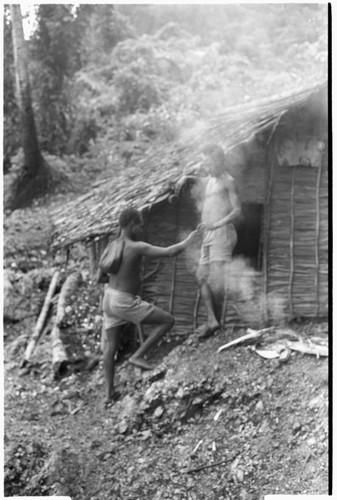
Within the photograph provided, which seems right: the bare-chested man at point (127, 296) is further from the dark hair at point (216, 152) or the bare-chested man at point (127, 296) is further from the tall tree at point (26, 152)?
the tall tree at point (26, 152)

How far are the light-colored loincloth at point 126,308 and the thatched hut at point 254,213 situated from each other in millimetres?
81

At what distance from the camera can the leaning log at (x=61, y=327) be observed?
409cm

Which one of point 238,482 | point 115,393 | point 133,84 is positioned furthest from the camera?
point 133,84

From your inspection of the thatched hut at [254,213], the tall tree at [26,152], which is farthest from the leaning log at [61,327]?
the tall tree at [26,152]

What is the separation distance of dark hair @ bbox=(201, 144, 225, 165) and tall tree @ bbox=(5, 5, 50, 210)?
108 cm

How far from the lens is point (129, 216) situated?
13.0 feet

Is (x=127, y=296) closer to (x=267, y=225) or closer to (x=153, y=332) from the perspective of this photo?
(x=153, y=332)

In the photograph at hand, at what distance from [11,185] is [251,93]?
164 centimetres

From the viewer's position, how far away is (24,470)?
388 centimetres

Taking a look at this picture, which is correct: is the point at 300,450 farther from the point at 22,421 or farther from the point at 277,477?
the point at 22,421

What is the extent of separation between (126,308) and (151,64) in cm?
158

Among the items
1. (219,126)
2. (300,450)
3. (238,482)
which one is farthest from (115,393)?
(219,126)

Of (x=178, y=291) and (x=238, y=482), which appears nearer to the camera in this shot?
(x=238, y=482)

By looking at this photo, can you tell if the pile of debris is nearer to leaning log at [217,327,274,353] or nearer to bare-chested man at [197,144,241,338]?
leaning log at [217,327,274,353]
